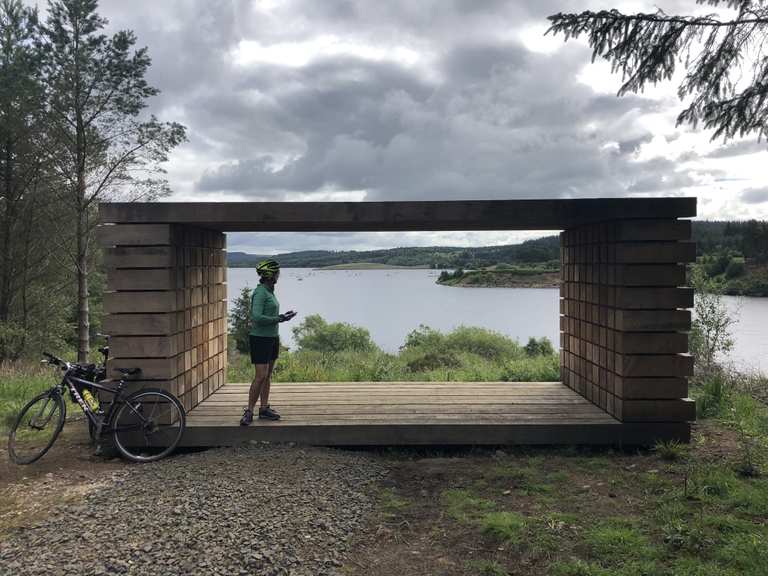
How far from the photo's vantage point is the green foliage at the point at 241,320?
101ft

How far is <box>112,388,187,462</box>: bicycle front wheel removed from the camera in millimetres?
5258

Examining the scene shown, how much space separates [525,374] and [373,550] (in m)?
6.05

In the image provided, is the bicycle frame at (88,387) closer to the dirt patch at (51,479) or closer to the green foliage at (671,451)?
the dirt patch at (51,479)

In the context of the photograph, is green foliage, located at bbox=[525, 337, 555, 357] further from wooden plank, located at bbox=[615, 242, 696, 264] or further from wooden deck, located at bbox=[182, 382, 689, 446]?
wooden plank, located at bbox=[615, 242, 696, 264]

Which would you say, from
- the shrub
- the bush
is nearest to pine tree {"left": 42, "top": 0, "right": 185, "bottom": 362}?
the shrub

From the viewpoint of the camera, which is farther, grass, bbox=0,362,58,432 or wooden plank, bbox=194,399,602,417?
grass, bbox=0,362,58,432

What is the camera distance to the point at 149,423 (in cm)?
527

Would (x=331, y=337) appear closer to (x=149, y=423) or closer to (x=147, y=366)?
(x=147, y=366)

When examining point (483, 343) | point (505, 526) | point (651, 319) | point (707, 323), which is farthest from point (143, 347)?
point (483, 343)

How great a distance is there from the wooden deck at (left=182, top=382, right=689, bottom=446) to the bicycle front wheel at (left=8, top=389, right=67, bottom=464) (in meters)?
1.16

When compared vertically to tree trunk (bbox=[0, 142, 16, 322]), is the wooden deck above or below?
below

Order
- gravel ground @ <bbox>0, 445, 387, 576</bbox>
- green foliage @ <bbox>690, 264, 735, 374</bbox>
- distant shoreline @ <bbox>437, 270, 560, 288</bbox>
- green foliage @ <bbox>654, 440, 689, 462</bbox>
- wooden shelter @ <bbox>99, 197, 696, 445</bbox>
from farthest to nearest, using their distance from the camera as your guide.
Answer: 1. distant shoreline @ <bbox>437, 270, 560, 288</bbox>
2. green foliage @ <bbox>690, 264, 735, 374</bbox>
3. wooden shelter @ <bbox>99, 197, 696, 445</bbox>
4. green foliage @ <bbox>654, 440, 689, 462</bbox>
5. gravel ground @ <bbox>0, 445, 387, 576</bbox>

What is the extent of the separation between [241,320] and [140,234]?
28685mm

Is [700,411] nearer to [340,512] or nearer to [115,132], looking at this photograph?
[340,512]
